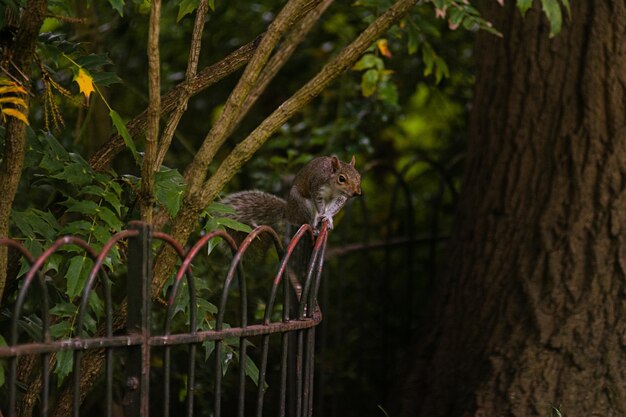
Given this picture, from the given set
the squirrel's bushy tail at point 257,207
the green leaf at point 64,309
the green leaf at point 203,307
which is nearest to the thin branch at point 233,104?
the green leaf at point 203,307

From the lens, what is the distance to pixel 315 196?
12.5ft

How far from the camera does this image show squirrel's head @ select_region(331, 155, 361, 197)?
3.79 m

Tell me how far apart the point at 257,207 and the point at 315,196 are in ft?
0.91

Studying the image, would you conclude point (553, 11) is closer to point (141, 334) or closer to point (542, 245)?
point (141, 334)

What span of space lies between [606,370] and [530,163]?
0.81m

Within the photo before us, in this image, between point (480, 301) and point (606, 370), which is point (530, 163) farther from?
point (606, 370)

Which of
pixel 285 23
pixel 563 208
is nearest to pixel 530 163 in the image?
pixel 563 208

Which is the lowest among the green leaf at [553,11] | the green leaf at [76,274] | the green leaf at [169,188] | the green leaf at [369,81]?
the green leaf at [76,274]

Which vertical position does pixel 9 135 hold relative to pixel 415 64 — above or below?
below

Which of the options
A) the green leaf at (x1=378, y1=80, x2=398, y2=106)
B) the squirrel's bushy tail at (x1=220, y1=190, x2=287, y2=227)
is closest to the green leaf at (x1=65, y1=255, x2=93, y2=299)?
the squirrel's bushy tail at (x1=220, y1=190, x2=287, y2=227)

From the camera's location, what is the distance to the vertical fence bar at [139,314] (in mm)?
1751

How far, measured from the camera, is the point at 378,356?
202 inches

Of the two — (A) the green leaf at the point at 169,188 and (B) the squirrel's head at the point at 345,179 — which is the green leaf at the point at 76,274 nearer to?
(A) the green leaf at the point at 169,188

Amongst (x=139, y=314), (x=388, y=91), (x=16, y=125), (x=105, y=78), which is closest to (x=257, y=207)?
(x=388, y=91)
